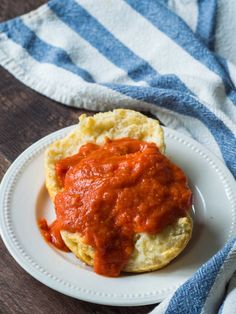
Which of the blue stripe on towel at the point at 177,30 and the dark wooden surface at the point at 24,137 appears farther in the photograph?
the blue stripe on towel at the point at 177,30

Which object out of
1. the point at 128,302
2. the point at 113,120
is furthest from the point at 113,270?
the point at 113,120

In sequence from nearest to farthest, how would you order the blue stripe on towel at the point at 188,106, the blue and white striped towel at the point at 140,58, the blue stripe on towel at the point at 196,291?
the blue stripe on towel at the point at 196,291 → the blue stripe on towel at the point at 188,106 → the blue and white striped towel at the point at 140,58

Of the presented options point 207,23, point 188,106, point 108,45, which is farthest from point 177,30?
point 188,106

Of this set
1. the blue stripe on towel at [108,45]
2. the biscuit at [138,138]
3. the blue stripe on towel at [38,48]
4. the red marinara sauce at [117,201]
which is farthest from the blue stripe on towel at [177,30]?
the red marinara sauce at [117,201]

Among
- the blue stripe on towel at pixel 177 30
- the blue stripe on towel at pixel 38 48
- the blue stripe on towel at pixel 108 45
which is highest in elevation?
the blue stripe on towel at pixel 177 30

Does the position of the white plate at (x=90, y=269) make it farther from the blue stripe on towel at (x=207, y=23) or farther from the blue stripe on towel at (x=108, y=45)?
the blue stripe on towel at (x=207, y=23)

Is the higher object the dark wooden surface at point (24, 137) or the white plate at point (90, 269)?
the white plate at point (90, 269)

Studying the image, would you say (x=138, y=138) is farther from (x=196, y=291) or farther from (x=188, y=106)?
(x=196, y=291)

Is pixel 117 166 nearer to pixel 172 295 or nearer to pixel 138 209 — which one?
pixel 138 209
